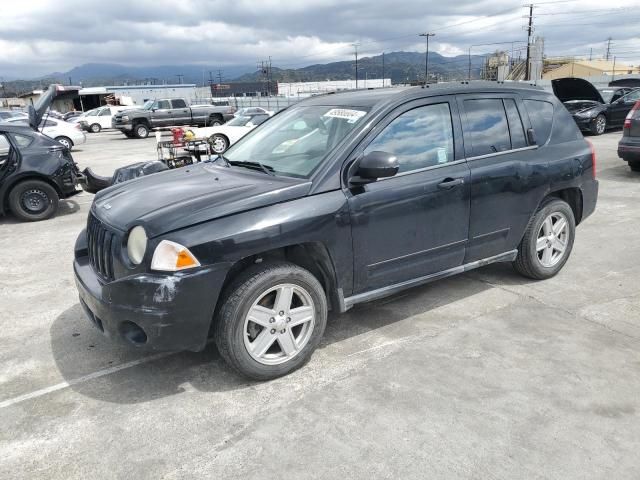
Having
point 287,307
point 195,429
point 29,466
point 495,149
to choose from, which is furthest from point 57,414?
point 495,149

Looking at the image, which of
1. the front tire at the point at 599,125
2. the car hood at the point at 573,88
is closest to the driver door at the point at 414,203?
the car hood at the point at 573,88

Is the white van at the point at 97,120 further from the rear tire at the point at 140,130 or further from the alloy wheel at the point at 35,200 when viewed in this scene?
the alloy wheel at the point at 35,200

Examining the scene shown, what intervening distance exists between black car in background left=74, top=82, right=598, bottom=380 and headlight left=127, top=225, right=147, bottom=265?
12 mm

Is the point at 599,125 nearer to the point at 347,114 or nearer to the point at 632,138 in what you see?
the point at 632,138

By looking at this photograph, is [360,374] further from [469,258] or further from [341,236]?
[469,258]

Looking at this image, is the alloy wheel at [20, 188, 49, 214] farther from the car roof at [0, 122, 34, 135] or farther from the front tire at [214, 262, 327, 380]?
the front tire at [214, 262, 327, 380]

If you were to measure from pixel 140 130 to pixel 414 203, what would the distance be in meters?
25.1

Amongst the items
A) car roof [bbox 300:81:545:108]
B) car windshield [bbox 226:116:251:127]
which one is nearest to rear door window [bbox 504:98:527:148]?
car roof [bbox 300:81:545:108]

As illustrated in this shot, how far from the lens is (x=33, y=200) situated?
8.26 meters

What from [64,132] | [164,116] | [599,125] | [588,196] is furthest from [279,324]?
[164,116]

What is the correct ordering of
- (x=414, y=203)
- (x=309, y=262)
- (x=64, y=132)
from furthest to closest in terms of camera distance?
(x=64, y=132) → (x=414, y=203) → (x=309, y=262)

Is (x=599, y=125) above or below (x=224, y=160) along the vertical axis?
below

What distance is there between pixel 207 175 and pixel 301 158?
2.39 ft

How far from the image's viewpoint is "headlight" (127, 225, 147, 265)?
300 cm
